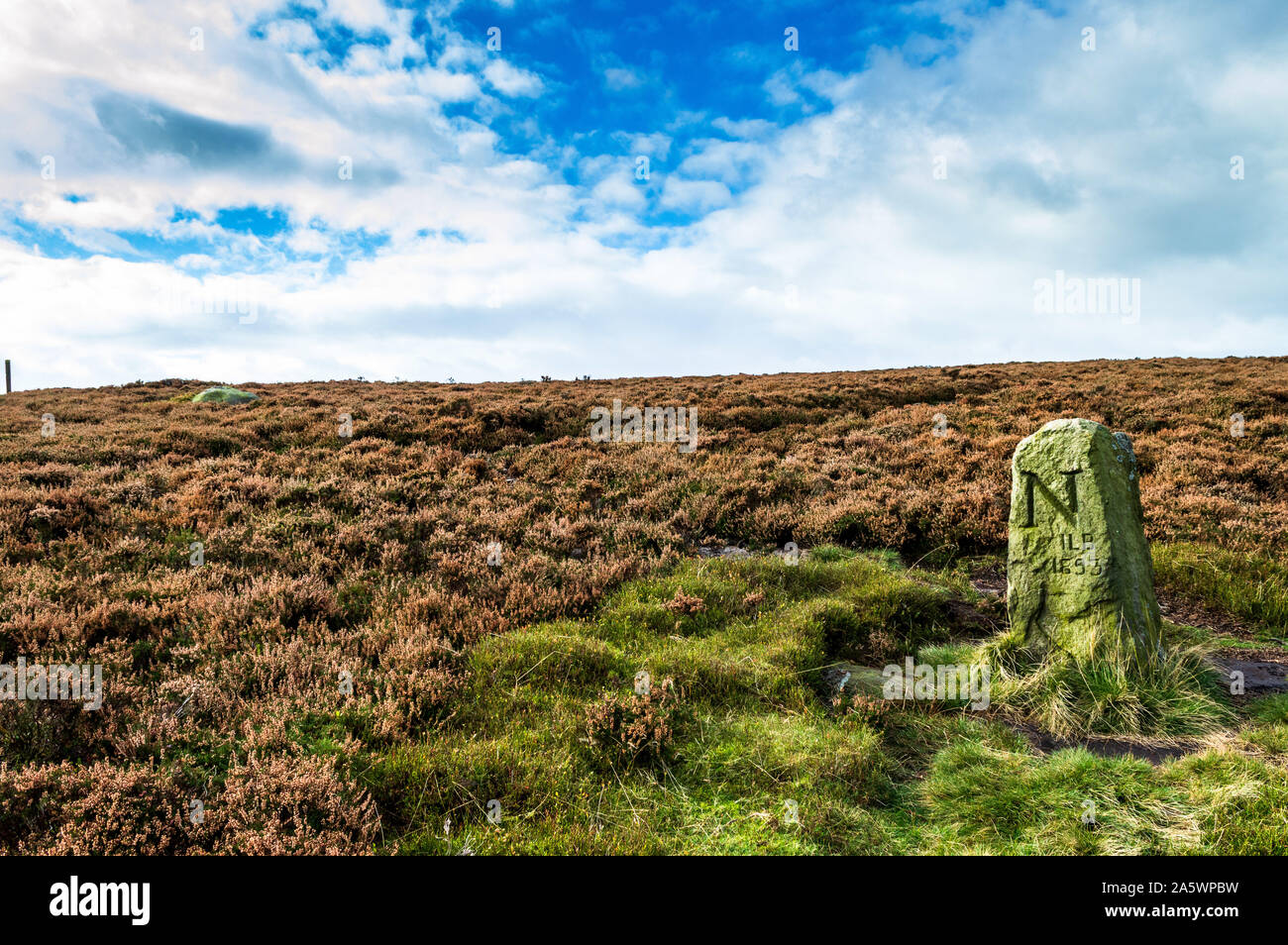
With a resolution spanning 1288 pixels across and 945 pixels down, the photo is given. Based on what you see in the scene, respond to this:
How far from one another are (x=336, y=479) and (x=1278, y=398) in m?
25.0

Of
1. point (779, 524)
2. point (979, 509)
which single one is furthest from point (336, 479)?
point (979, 509)

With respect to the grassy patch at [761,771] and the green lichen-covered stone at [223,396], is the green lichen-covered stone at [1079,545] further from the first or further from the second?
the green lichen-covered stone at [223,396]
